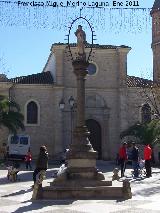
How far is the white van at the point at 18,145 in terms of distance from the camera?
3397 centimetres

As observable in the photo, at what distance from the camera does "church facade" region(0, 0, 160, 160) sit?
1479 inches

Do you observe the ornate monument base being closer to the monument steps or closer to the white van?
the monument steps

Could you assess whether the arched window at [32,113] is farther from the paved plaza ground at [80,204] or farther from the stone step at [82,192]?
the stone step at [82,192]

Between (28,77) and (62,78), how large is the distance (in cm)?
353

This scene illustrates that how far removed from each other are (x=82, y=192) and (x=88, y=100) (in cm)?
2517

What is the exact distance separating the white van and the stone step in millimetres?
20998

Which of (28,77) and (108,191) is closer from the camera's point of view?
(108,191)

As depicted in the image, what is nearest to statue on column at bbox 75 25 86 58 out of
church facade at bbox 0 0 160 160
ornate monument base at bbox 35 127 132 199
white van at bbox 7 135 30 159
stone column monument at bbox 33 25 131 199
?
stone column monument at bbox 33 25 131 199

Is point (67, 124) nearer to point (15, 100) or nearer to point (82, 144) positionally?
point (15, 100)

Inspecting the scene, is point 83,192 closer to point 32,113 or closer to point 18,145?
point 18,145

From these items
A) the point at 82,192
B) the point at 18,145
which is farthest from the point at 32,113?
the point at 82,192

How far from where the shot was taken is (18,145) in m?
34.7

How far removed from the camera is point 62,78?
37.7 m

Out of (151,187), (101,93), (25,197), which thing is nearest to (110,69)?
(101,93)
